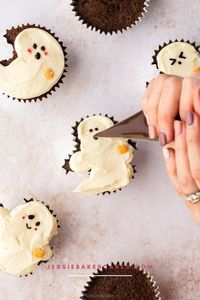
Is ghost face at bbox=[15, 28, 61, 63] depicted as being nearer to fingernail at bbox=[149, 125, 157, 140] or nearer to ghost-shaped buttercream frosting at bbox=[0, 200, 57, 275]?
ghost-shaped buttercream frosting at bbox=[0, 200, 57, 275]

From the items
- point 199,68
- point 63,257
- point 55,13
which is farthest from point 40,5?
point 63,257

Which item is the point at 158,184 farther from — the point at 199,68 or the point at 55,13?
the point at 55,13

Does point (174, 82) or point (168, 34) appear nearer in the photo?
point (174, 82)

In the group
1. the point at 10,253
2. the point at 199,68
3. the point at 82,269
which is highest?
the point at 199,68

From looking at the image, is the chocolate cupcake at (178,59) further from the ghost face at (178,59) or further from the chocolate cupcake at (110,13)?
the chocolate cupcake at (110,13)

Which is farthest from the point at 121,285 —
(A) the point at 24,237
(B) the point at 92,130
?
(B) the point at 92,130

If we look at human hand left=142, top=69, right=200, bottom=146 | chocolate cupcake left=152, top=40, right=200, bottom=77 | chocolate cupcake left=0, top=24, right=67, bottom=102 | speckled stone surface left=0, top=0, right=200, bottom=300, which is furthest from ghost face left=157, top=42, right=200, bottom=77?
human hand left=142, top=69, right=200, bottom=146

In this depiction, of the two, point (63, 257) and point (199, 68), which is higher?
point (199, 68)
